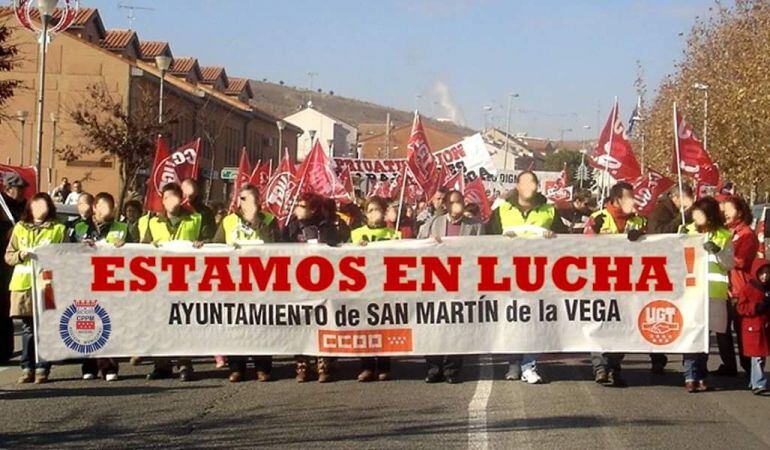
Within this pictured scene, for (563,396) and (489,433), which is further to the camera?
(563,396)

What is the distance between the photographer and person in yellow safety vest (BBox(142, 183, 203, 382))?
1179 cm

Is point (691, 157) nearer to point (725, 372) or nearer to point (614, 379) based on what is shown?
point (725, 372)

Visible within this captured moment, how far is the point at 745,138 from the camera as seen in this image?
41.2 metres

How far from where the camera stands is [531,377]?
11484 millimetres

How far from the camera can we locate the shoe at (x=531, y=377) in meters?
11.5

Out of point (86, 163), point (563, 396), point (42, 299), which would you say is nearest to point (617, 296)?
point (563, 396)

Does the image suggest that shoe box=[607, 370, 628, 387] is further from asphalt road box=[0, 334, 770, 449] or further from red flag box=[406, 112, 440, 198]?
red flag box=[406, 112, 440, 198]

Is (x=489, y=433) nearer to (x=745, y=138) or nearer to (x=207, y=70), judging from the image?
(x=745, y=138)

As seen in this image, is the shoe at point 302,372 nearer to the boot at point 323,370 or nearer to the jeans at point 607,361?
the boot at point 323,370

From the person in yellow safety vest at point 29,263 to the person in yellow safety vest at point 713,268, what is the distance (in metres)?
5.58

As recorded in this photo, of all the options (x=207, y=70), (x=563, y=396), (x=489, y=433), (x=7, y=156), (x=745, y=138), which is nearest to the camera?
(x=489, y=433)

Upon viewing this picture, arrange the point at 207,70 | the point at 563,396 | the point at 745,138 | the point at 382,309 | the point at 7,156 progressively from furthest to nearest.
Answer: the point at 207,70 < the point at 7,156 < the point at 745,138 < the point at 382,309 < the point at 563,396

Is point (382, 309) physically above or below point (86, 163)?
below

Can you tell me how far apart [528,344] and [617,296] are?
881 millimetres
